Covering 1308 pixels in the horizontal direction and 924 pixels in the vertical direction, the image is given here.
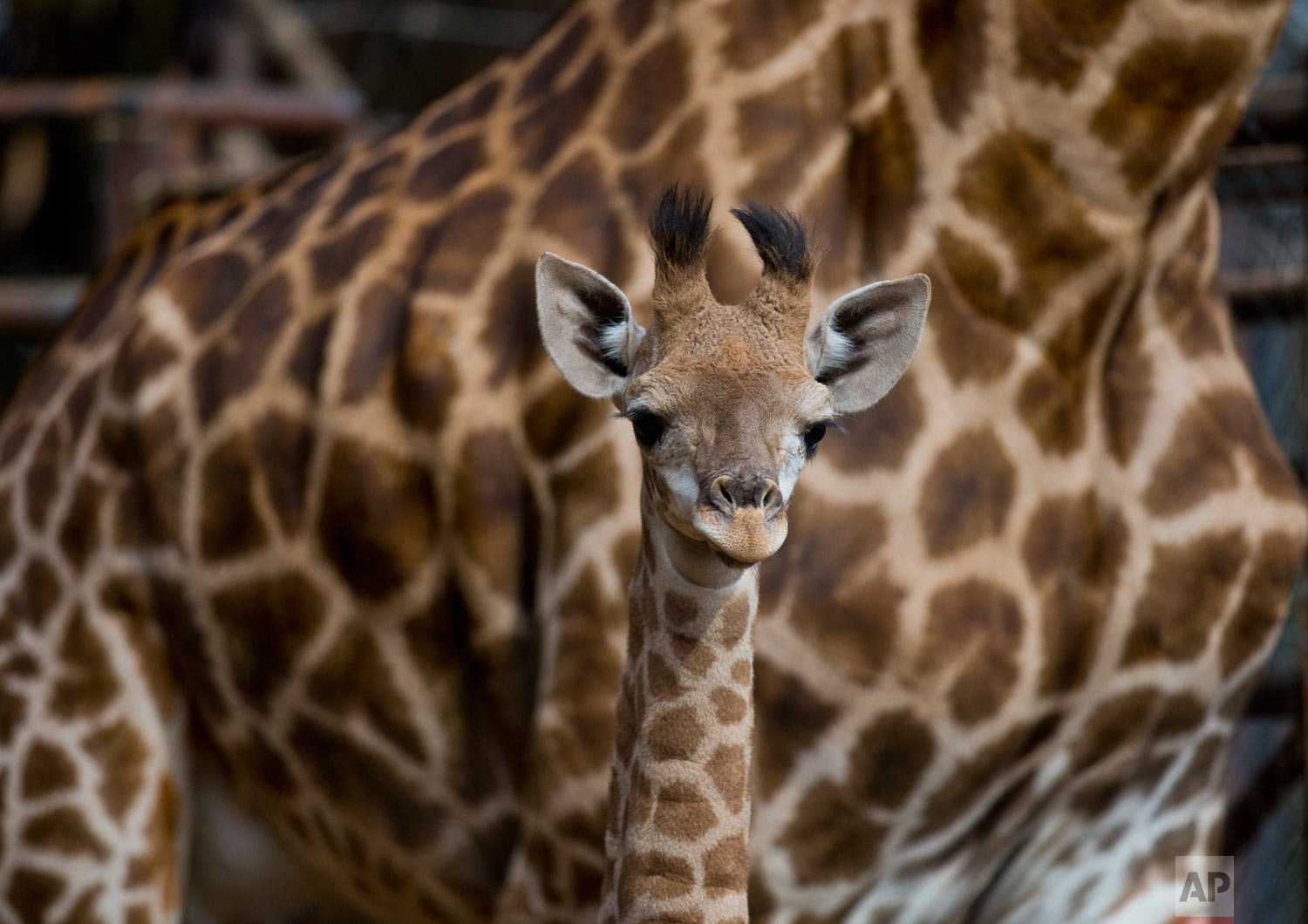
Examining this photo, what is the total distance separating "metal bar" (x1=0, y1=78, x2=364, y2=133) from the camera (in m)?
4.40

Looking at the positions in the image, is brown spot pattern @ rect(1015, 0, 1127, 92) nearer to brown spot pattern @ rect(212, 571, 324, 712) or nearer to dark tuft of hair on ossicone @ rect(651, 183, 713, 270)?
dark tuft of hair on ossicone @ rect(651, 183, 713, 270)

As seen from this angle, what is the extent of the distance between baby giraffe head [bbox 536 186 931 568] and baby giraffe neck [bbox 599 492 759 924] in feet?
0.27

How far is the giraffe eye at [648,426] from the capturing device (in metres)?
1.38

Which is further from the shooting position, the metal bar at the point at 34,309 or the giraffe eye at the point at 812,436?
the metal bar at the point at 34,309

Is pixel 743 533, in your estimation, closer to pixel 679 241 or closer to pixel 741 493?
pixel 741 493

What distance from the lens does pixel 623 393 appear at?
1.53 m

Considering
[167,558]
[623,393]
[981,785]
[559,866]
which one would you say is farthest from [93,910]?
[623,393]

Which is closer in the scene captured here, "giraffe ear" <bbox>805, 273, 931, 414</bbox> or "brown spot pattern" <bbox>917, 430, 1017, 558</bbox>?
"giraffe ear" <bbox>805, 273, 931, 414</bbox>

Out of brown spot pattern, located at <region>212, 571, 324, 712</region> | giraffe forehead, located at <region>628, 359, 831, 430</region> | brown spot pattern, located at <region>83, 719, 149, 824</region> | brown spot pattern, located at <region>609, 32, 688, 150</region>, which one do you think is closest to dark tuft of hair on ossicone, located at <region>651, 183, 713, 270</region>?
giraffe forehead, located at <region>628, 359, 831, 430</region>

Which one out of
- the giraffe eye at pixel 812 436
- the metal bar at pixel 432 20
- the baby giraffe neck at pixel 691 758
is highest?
the metal bar at pixel 432 20

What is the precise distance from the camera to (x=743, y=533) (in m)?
1.29

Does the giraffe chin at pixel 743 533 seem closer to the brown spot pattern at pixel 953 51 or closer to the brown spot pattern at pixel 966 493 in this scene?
the brown spot pattern at pixel 966 493

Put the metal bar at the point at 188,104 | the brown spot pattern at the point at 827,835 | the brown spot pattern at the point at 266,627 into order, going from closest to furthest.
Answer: the brown spot pattern at the point at 827,835, the brown spot pattern at the point at 266,627, the metal bar at the point at 188,104

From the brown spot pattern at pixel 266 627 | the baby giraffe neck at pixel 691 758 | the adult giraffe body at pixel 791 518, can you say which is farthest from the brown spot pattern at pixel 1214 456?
the brown spot pattern at pixel 266 627
